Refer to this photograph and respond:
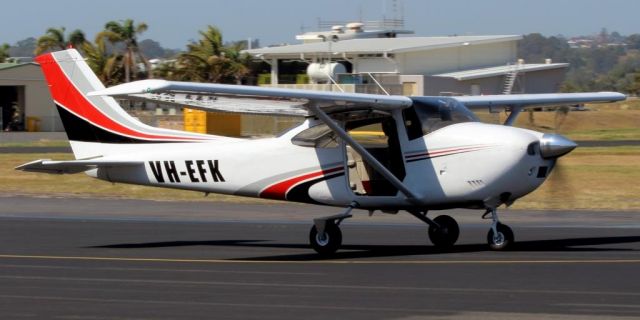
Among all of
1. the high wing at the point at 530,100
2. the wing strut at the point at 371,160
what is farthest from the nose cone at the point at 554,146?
the high wing at the point at 530,100

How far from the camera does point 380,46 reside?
230ft

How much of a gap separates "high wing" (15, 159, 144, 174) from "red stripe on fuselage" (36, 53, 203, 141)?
0.62m

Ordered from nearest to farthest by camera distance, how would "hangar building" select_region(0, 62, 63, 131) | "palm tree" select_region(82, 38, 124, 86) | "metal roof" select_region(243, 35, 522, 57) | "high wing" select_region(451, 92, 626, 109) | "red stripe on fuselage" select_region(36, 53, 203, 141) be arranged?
"red stripe on fuselage" select_region(36, 53, 203, 141) → "high wing" select_region(451, 92, 626, 109) → "hangar building" select_region(0, 62, 63, 131) → "metal roof" select_region(243, 35, 522, 57) → "palm tree" select_region(82, 38, 124, 86)

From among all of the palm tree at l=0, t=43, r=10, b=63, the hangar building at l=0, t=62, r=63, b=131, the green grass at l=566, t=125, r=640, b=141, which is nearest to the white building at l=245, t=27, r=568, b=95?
the green grass at l=566, t=125, r=640, b=141

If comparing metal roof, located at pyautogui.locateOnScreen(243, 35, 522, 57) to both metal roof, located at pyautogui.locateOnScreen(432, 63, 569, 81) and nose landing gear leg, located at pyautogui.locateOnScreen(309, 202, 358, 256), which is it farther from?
nose landing gear leg, located at pyautogui.locateOnScreen(309, 202, 358, 256)

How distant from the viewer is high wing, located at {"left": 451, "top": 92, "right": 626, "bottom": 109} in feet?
51.9

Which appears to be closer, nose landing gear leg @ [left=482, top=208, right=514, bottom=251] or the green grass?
nose landing gear leg @ [left=482, top=208, right=514, bottom=251]

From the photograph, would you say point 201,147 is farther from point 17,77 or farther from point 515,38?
point 515,38

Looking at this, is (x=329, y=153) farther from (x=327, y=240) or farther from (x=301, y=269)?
(x=301, y=269)

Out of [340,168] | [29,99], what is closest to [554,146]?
[340,168]

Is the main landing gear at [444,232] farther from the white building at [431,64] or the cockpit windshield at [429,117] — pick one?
the white building at [431,64]

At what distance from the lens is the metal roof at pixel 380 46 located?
68000mm

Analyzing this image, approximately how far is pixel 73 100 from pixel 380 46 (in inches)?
2188

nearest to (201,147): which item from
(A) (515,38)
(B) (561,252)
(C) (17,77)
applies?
(B) (561,252)
